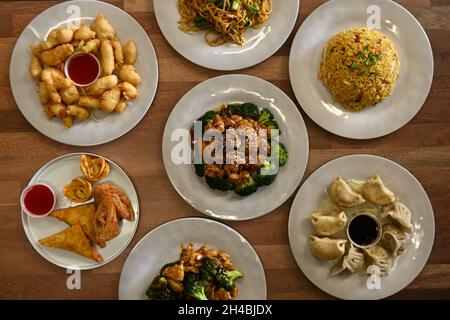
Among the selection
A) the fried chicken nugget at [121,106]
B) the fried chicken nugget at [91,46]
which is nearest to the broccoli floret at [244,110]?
the fried chicken nugget at [121,106]

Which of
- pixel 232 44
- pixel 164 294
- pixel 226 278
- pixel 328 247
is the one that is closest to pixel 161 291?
pixel 164 294

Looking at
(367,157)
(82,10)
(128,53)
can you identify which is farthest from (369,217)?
(82,10)

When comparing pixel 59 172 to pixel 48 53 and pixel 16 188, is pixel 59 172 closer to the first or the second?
pixel 16 188

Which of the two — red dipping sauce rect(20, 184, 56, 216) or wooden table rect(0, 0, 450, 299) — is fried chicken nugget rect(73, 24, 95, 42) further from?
red dipping sauce rect(20, 184, 56, 216)

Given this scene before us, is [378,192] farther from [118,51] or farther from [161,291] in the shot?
[118,51]

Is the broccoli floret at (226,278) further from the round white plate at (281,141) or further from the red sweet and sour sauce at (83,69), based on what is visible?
the red sweet and sour sauce at (83,69)

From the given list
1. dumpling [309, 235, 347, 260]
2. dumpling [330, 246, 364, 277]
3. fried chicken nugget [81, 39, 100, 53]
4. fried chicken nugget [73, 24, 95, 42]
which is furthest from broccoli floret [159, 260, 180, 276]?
fried chicken nugget [73, 24, 95, 42]
